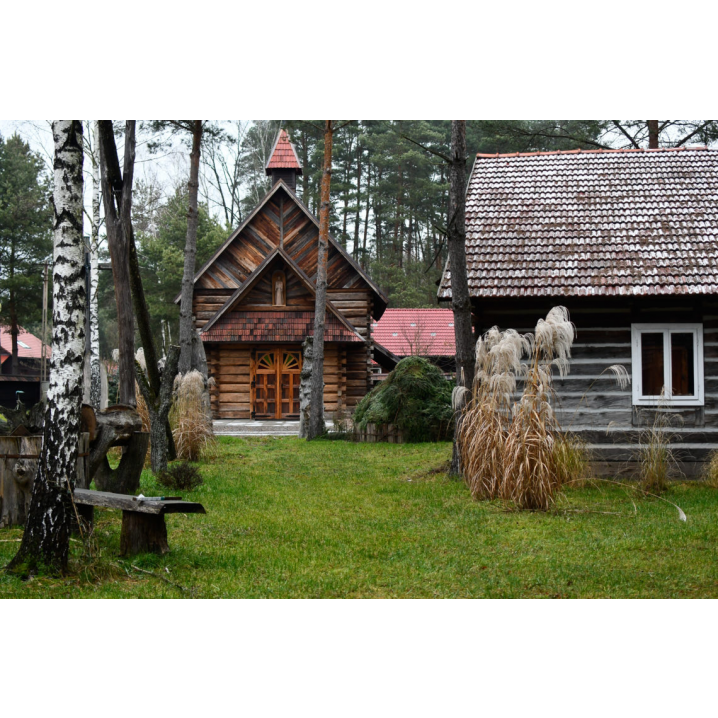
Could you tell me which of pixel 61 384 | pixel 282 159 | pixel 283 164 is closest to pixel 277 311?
pixel 283 164

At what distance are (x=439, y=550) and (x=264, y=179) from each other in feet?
118

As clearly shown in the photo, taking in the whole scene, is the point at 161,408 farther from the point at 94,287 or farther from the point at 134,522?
the point at 94,287

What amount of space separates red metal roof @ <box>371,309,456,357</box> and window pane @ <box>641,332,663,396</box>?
741 inches

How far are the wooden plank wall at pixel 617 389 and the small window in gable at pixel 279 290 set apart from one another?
520 inches

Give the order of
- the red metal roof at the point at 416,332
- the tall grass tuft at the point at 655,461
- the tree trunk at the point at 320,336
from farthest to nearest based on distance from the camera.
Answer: the red metal roof at the point at 416,332 → the tree trunk at the point at 320,336 → the tall grass tuft at the point at 655,461

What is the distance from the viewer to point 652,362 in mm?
11828

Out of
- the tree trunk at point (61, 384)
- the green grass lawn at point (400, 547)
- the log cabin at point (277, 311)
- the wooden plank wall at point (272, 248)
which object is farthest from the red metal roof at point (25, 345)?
the tree trunk at point (61, 384)

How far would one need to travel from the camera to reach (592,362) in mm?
11891

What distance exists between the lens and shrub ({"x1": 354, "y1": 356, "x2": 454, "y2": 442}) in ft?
57.4

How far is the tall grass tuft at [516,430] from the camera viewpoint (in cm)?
871

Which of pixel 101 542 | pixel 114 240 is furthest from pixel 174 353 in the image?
pixel 101 542

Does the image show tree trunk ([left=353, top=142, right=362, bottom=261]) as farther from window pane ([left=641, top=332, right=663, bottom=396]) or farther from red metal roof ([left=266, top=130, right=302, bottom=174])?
window pane ([left=641, top=332, right=663, bottom=396])

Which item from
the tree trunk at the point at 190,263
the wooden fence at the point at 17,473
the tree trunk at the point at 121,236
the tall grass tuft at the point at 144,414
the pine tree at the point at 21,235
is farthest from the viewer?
the pine tree at the point at 21,235

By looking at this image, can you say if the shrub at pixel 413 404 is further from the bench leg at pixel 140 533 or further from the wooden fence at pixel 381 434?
the bench leg at pixel 140 533
